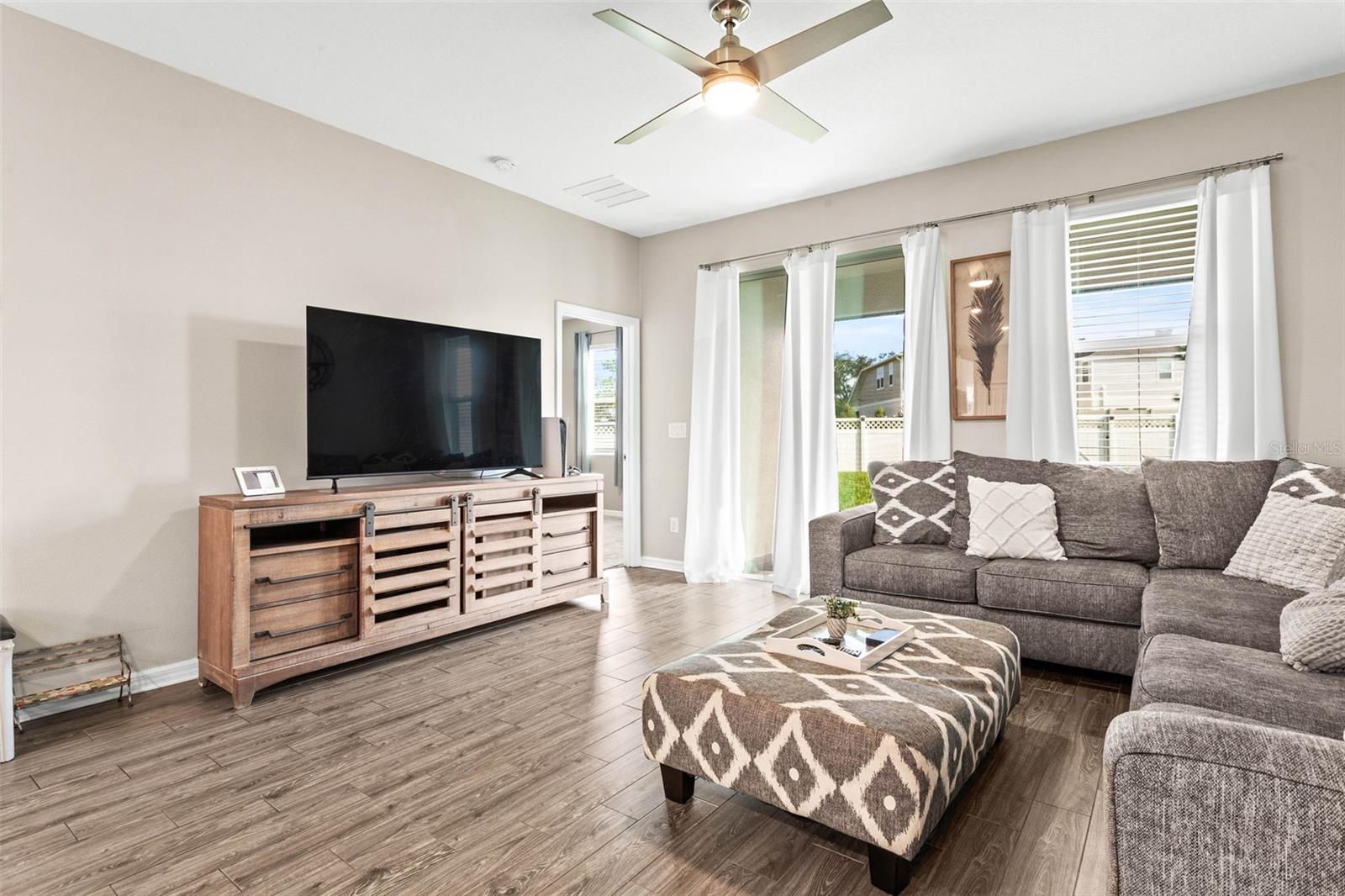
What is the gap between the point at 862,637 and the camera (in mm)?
2164

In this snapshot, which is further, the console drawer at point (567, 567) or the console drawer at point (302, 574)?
the console drawer at point (567, 567)

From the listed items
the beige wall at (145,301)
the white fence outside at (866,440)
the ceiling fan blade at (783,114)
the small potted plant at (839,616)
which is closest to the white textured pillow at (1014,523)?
the white fence outside at (866,440)

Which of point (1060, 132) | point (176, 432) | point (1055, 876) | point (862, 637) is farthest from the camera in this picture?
point (1060, 132)

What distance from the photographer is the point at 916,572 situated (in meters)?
3.22

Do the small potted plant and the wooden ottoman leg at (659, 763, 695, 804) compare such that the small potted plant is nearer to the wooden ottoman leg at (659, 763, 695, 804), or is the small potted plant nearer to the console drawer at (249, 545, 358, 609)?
the wooden ottoman leg at (659, 763, 695, 804)

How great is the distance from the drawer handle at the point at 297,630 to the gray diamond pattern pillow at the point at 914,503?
8.87ft

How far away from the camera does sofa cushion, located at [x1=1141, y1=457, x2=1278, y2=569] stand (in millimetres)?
2840

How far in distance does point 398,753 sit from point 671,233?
4341 mm

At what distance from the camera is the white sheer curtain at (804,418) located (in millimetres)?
4527

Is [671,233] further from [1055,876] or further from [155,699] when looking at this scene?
[1055,876]

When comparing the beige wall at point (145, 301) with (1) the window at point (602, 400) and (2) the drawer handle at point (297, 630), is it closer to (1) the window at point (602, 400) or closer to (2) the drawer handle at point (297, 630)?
(2) the drawer handle at point (297, 630)

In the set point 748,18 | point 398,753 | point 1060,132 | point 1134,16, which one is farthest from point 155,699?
point 1060,132

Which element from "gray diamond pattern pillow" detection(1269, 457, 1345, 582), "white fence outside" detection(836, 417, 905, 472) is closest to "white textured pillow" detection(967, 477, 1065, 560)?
"gray diamond pattern pillow" detection(1269, 457, 1345, 582)

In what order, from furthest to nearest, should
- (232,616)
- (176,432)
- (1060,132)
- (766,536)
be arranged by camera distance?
(766,536) < (1060,132) < (176,432) < (232,616)
